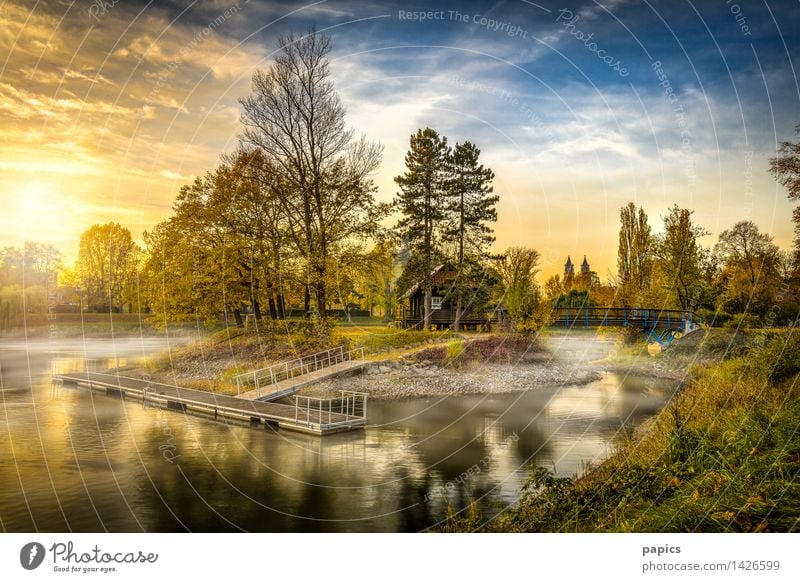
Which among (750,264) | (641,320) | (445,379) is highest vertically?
(750,264)

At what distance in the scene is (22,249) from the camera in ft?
47.6

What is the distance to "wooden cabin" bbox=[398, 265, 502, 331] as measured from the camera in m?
23.5

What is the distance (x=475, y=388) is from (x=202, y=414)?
8142mm

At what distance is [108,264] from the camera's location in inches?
672

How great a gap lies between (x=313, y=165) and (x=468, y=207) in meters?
8.14

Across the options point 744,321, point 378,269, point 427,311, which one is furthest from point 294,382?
point 744,321

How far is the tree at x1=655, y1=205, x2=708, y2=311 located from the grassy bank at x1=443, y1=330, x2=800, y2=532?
9172 mm

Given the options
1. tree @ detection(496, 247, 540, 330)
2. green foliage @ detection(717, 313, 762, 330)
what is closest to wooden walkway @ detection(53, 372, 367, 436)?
tree @ detection(496, 247, 540, 330)

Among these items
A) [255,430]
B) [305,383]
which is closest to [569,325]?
[305,383]

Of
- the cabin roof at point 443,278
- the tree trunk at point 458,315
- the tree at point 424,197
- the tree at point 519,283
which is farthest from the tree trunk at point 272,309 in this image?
the tree at point 519,283

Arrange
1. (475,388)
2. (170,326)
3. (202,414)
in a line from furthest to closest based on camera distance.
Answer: (170,326) < (475,388) < (202,414)
